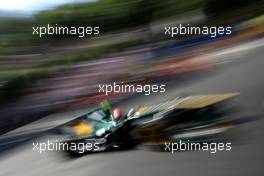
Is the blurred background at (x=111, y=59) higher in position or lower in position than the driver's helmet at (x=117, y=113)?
higher

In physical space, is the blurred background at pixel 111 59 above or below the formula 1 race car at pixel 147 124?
above

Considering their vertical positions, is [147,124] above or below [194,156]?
above

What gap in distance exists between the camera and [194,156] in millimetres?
1772

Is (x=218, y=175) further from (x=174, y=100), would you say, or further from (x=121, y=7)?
(x=121, y=7)

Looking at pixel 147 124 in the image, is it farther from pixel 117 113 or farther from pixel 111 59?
pixel 111 59

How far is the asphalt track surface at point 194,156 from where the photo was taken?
5.64ft

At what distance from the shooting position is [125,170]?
70.0 inches

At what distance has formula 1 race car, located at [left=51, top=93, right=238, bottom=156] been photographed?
5.69ft

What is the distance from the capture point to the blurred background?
1667 millimetres

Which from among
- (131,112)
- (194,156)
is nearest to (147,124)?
(131,112)

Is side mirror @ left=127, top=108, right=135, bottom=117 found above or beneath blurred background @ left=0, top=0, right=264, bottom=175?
beneath

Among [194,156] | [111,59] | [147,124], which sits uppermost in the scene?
[111,59]

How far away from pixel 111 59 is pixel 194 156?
463 millimetres

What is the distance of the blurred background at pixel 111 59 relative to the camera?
1667 millimetres
